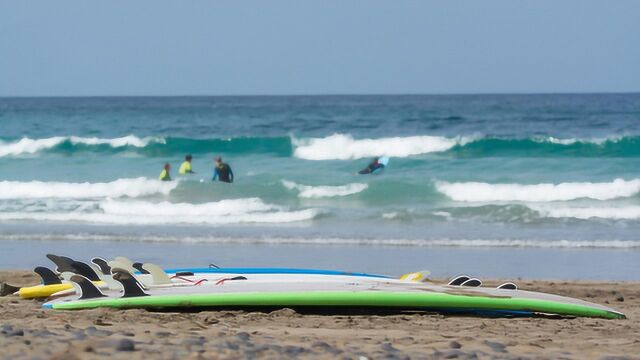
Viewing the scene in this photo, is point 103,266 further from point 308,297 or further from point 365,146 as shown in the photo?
point 365,146

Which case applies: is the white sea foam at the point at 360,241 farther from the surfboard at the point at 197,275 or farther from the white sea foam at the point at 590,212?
the surfboard at the point at 197,275

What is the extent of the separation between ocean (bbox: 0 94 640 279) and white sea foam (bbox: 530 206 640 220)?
5cm

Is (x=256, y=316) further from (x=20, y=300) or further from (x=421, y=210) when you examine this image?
(x=421, y=210)

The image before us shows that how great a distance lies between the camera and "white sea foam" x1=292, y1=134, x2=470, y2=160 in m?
26.7

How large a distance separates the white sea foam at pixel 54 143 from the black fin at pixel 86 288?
21987mm

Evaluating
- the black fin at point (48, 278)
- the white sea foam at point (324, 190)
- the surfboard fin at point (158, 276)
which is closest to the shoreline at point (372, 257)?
the black fin at point (48, 278)

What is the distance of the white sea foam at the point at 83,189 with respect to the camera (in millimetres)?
19578

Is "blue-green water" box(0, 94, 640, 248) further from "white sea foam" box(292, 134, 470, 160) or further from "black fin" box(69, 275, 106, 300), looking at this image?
"black fin" box(69, 275, 106, 300)

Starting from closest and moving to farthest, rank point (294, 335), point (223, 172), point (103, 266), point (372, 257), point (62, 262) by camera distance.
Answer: point (294, 335)
point (62, 262)
point (103, 266)
point (372, 257)
point (223, 172)

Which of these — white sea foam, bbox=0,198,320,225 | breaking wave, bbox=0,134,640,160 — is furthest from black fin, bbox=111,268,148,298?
breaking wave, bbox=0,134,640,160

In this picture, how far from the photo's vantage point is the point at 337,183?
65.8 ft

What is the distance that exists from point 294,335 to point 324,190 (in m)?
13.2

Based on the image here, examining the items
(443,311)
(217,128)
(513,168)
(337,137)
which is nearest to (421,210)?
(513,168)

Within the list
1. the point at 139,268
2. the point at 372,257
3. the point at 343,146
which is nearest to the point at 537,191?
the point at 372,257
